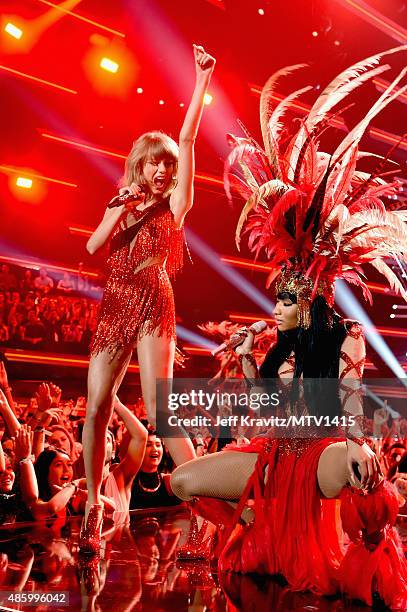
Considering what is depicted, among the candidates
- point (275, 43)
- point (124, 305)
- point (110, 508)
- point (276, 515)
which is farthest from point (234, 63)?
point (276, 515)

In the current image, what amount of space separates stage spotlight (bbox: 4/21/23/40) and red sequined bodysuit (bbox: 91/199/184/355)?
203 cm

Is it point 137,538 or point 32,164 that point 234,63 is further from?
point 137,538

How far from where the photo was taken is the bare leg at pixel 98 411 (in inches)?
115

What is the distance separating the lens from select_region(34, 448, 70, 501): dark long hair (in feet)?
12.1

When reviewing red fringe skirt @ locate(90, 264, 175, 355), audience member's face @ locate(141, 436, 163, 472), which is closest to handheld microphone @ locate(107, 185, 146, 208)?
red fringe skirt @ locate(90, 264, 175, 355)

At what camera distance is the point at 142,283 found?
3.06 m

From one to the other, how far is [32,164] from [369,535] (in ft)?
11.9

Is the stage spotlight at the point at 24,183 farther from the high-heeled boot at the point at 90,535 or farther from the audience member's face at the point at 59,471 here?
the high-heeled boot at the point at 90,535

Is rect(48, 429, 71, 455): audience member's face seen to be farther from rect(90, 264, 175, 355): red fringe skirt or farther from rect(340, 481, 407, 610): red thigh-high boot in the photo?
rect(340, 481, 407, 610): red thigh-high boot

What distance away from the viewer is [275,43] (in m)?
5.07

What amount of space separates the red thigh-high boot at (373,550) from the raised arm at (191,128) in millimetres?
1474

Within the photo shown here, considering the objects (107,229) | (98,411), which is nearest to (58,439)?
(98,411)

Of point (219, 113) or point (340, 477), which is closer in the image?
point (340, 477)

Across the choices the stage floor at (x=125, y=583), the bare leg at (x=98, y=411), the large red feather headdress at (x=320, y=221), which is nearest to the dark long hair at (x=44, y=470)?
the stage floor at (x=125, y=583)
